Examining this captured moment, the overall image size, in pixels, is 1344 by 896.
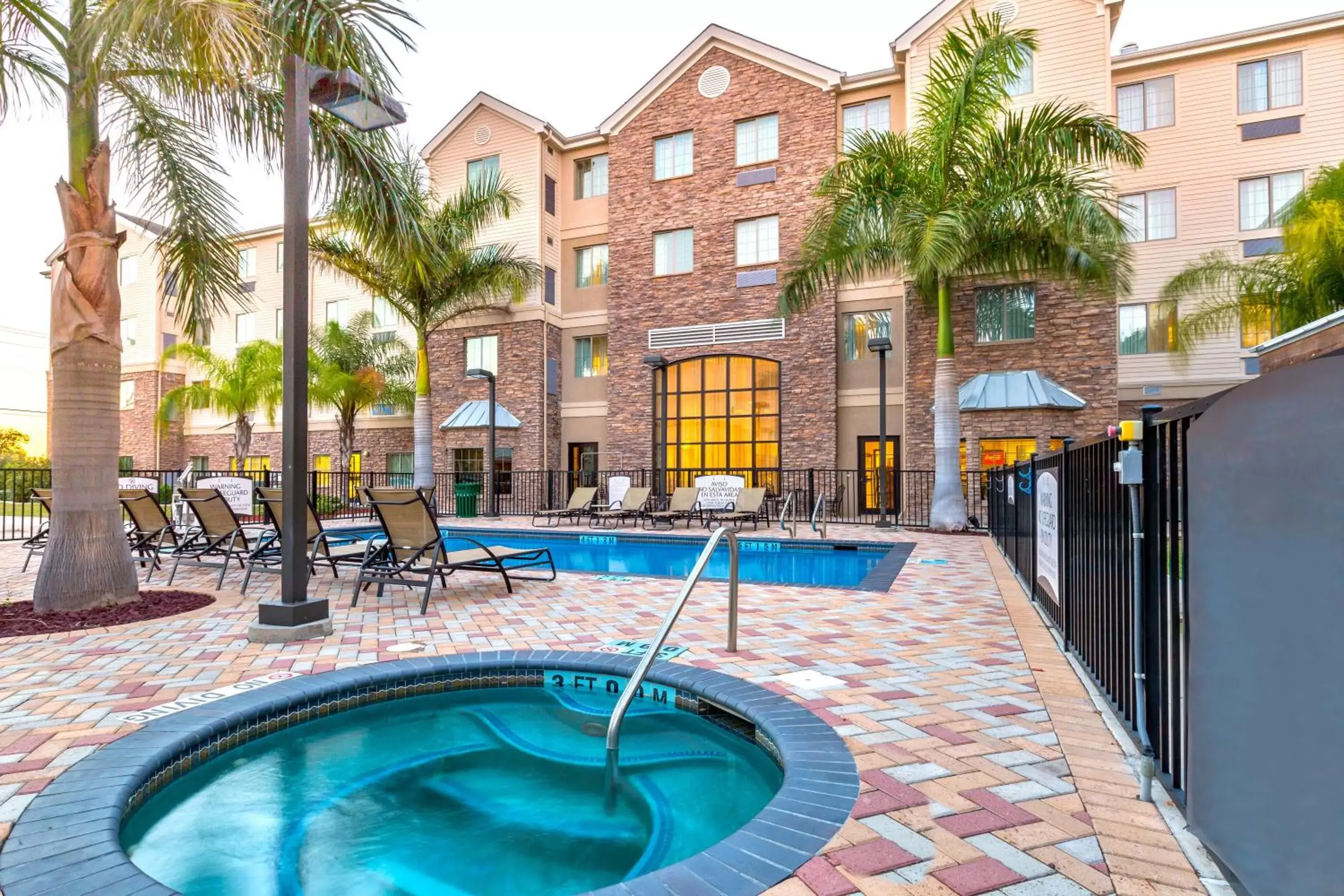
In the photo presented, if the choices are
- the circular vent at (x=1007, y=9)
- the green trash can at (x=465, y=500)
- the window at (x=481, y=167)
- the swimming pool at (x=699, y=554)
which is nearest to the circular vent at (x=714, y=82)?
the window at (x=481, y=167)

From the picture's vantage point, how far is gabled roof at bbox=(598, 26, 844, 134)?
18.7 meters

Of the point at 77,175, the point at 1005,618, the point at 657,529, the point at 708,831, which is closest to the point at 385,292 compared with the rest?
the point at 657,529

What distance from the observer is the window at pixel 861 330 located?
18344 mm

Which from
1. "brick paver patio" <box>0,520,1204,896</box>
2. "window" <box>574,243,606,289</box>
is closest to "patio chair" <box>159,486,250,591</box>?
"brick paver patio" <box>0,520,1204,896</box>

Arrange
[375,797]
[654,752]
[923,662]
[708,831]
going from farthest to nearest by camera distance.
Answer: [923,662] < [654,752] < [375,797] < [708,831]

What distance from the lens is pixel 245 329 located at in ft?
91.3

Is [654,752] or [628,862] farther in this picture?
[654,752]

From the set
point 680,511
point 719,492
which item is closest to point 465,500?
point 680,511

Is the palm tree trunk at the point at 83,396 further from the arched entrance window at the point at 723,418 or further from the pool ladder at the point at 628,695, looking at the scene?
the arched entrance window at the point at 723,418

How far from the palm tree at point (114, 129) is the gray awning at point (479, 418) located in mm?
13787

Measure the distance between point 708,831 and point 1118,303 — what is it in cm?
1861

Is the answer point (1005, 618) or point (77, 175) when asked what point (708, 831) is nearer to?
point (1005, 618)

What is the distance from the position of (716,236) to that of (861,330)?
4.70m

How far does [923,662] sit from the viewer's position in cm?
417
